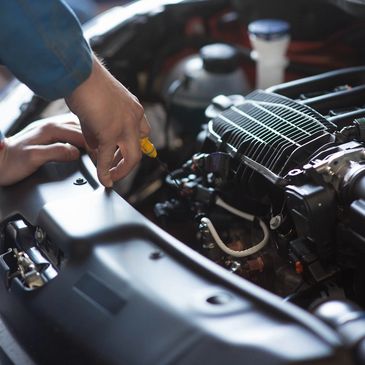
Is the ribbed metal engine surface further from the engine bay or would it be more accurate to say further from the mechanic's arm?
the mechanic's arm

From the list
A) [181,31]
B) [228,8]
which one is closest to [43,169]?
[181,31]

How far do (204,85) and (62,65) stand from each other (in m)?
0.80

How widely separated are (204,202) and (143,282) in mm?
343

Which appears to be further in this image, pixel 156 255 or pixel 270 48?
pixel 270 48

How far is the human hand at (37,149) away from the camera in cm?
112

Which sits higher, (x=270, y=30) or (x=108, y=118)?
(x=108, y=118)

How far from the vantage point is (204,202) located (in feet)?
3.75

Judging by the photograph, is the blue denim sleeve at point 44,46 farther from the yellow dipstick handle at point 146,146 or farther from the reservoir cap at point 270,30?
the reservoir cap at point 270,30

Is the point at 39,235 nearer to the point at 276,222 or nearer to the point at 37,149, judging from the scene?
the point at 37,149

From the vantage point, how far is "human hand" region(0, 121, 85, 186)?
112cm

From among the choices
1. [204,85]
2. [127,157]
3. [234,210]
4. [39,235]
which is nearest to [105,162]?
[127,157]

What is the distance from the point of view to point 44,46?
90 centimetres

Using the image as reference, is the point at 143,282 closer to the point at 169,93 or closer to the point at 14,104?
the point at 14,104

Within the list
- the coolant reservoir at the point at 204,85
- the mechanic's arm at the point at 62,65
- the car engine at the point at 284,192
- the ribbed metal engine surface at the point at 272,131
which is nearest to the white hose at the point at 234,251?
the car engine at the point at 284,192
